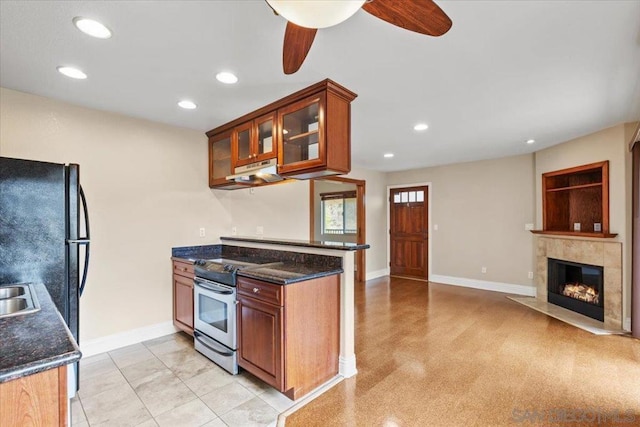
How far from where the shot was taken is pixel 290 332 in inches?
84.4

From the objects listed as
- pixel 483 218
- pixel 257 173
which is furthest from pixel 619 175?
pixel 257 173

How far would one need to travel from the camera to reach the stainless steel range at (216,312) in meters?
2.51

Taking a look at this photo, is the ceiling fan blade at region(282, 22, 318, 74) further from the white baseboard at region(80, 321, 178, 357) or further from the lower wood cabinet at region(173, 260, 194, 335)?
the white baseboard at region(80, 321, 178, 357)

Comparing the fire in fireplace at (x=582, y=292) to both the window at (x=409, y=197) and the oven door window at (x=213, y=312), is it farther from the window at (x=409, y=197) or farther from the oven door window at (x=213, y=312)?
the oven door window at (x=213, y=312)

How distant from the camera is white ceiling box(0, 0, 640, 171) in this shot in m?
1.63

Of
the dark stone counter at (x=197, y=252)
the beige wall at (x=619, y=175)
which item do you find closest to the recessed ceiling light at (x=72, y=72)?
the dark stone counter at (x=197, y=252)

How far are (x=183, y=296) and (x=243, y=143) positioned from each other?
5.81 ft

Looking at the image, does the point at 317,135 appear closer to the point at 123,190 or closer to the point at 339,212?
the point at 123,190

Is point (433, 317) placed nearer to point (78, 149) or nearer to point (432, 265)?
point (432, 265)

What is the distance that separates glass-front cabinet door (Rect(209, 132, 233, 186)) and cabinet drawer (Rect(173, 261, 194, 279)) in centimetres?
101

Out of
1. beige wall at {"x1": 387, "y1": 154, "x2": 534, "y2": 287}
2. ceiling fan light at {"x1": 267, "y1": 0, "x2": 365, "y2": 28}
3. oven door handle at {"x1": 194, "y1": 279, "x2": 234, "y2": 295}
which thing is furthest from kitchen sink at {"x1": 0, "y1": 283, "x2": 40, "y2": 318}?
beige wall at {"x1": 387, "y1": 154, "x2": 534, "y2": 287}

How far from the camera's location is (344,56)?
2.03 meters

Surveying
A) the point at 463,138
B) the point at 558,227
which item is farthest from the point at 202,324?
the point at 558,227

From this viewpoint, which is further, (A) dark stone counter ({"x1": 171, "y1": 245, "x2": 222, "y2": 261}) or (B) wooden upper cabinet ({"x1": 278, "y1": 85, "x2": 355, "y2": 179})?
(A) dark stone counter ({"x1": 171, "y1": 245, "x2": 222, "y2": 261})
